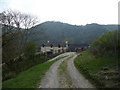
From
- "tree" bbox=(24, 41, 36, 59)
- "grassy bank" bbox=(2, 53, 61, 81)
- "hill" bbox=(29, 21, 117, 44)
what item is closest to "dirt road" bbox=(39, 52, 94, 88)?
"grassy bank" bbox=(2, 53, 61, 81)

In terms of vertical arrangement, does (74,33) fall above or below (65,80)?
above

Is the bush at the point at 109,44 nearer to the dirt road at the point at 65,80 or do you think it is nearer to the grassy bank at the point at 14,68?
the dirt road at the point at 65,80

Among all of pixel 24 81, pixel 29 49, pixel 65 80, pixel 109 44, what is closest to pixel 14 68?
pixel 24 81

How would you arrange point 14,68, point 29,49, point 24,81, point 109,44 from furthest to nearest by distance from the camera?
point 29,49 < point 14,68 < point 109,44 < point 24,81

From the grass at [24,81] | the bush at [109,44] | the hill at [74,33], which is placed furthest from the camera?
the hill at [74,33]

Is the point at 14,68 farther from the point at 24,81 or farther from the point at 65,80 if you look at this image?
the point at 65,80

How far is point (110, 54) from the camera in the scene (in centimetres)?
1852

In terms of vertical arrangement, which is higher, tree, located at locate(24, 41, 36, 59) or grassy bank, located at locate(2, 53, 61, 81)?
tree, located at locate(24, 41, 36, 59)

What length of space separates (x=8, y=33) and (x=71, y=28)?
82.0m

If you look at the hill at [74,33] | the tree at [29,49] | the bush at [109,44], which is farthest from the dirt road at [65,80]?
the hill at [74,33]

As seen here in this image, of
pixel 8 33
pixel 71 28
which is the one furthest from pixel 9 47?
pixel 71 28

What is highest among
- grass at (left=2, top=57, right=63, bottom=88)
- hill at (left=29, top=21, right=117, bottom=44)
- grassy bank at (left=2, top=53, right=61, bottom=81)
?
hill at (left=29, top=21, right=117, bottom=44)

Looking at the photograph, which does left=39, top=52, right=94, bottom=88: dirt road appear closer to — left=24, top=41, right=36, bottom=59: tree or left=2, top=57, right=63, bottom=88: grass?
left=2, top=57, right=63, bottom=88: grass

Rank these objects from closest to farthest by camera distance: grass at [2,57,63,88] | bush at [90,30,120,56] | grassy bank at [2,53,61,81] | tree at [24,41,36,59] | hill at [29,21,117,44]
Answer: grass at [2,57,63,88] → grassy bank at [2,53,61,81] → bush at [90,30,120,56] → tree at [24,41,36,59] → hill at [29,21,117,44]
